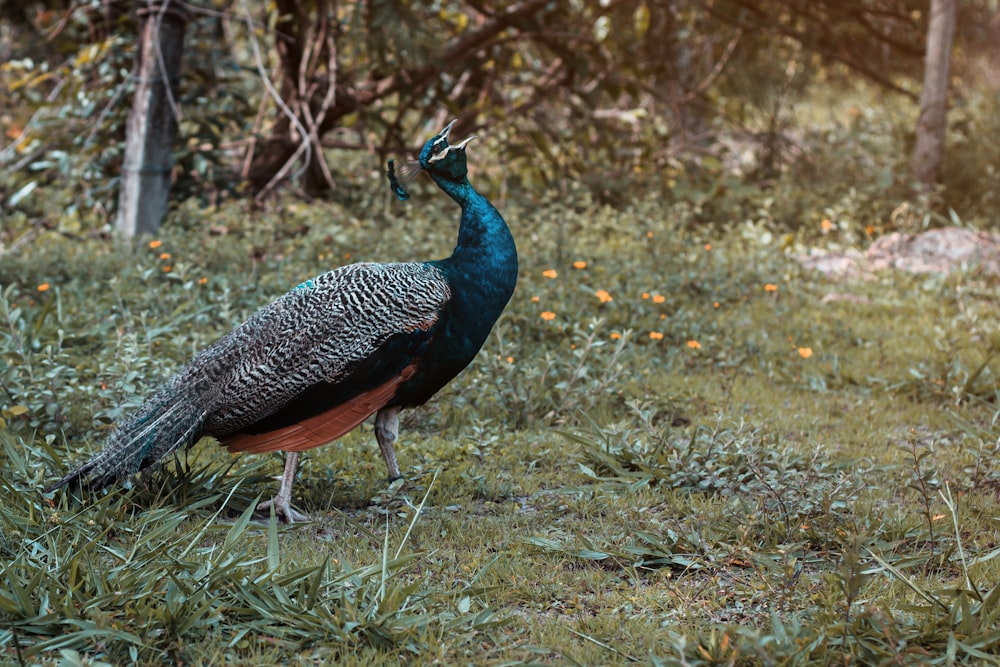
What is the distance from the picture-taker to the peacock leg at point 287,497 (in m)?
3.83

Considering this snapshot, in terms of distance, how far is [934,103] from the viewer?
28.3 feet

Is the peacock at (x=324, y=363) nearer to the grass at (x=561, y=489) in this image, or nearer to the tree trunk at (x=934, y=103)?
the grass at (x=561, y=489)

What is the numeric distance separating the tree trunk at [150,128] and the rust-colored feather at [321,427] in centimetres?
425

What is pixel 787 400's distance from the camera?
5344 mm

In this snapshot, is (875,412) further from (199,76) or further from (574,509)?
(199,76)

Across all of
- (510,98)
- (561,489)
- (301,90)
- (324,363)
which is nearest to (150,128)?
(301,90)

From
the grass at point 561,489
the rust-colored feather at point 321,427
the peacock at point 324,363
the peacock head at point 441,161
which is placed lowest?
the grass at point 561,489

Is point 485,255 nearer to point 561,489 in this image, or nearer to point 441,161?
point 441,161

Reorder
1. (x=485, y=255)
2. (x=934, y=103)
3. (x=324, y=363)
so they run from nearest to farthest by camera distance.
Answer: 1. (x=324, y=363)
2. (x=485, y=255)
3. (x=934, y=103)

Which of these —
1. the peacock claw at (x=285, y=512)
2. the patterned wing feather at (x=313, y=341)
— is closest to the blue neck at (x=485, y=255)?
the patterned wing feather at (x=313, y=341)

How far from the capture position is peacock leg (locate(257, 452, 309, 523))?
3.83 meters

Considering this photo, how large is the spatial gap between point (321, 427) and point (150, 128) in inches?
185

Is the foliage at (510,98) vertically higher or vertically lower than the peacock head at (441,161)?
lower

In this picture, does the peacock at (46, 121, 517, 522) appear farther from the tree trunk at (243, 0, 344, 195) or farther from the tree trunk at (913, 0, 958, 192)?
the tree trunk at (913, 0, 958, 192)
